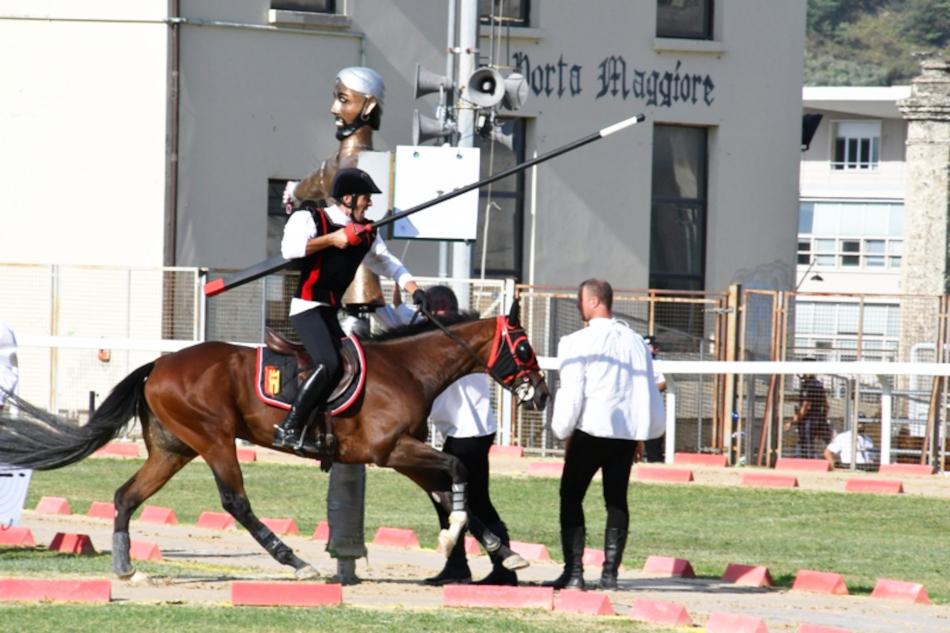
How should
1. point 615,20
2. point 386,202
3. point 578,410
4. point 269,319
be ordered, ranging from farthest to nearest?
point 615,20
point 269,319
point 386,202
point 578,410

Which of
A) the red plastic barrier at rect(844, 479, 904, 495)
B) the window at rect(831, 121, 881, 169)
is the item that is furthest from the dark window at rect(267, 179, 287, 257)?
the window at rect(831, 121, 881, 169)

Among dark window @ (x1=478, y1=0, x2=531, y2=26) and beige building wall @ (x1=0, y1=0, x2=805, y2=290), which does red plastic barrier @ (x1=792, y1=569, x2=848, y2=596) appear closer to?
beige building wall @ (x1=0, y1=0, x2=805, y2=290)

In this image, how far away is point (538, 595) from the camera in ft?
36.5

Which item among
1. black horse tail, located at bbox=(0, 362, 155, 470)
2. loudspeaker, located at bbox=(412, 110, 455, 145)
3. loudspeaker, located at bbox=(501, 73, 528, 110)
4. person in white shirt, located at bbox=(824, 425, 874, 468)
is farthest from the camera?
person in white shirt, located at bbox=(824, 425, 874, 468)

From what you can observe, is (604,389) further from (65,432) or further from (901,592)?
(65,432)

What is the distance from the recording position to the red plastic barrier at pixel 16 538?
14.1 metres

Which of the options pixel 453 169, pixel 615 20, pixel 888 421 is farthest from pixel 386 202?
pixel 615 20

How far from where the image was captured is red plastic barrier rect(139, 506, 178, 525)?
53.1ft

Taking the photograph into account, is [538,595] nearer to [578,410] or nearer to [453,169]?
[578,410]

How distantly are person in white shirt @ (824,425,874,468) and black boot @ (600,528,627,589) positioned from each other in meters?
11.4

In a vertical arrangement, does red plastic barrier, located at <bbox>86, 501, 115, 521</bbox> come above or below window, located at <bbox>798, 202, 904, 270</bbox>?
below

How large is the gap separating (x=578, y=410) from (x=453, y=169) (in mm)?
4646

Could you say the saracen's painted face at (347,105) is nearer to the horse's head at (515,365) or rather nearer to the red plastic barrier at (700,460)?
the horse's head at (515,365)

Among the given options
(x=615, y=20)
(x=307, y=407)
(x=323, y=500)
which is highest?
(x=615, y=20)
